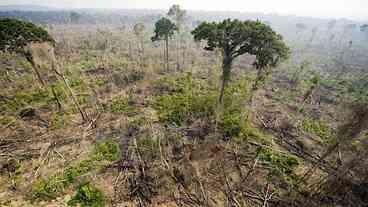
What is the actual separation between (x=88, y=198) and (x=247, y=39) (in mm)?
10555

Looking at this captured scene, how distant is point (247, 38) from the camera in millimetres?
11000

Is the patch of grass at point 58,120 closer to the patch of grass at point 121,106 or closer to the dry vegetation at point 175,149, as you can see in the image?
the dry vegetation at point 175,149

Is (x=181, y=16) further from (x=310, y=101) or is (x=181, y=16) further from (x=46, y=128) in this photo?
(x=46, y=128)

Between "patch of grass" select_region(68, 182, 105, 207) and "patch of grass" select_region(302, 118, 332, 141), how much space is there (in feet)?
39.2

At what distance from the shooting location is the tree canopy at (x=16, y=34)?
9805 mm

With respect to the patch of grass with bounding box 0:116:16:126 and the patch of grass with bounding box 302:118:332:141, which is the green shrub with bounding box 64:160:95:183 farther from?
the patch of grass with bounding box 302:118:332:141

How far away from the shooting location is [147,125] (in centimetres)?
1137

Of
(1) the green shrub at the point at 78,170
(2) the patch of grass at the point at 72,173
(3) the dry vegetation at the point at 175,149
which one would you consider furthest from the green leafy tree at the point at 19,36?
(1) the green shrub at the point at 78,170

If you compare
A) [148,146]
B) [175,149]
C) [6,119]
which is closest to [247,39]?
[175,149]

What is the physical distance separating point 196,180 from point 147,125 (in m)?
4.71

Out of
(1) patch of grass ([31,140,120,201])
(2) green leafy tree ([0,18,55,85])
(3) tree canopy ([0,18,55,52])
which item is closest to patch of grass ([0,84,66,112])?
(2) green leafy tree ([0,18,55,85])

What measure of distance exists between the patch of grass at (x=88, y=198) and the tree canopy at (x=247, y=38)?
30.2ft

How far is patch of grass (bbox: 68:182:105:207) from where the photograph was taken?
22.1 feet

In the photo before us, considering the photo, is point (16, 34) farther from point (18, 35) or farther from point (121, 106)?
point (121, 106)
